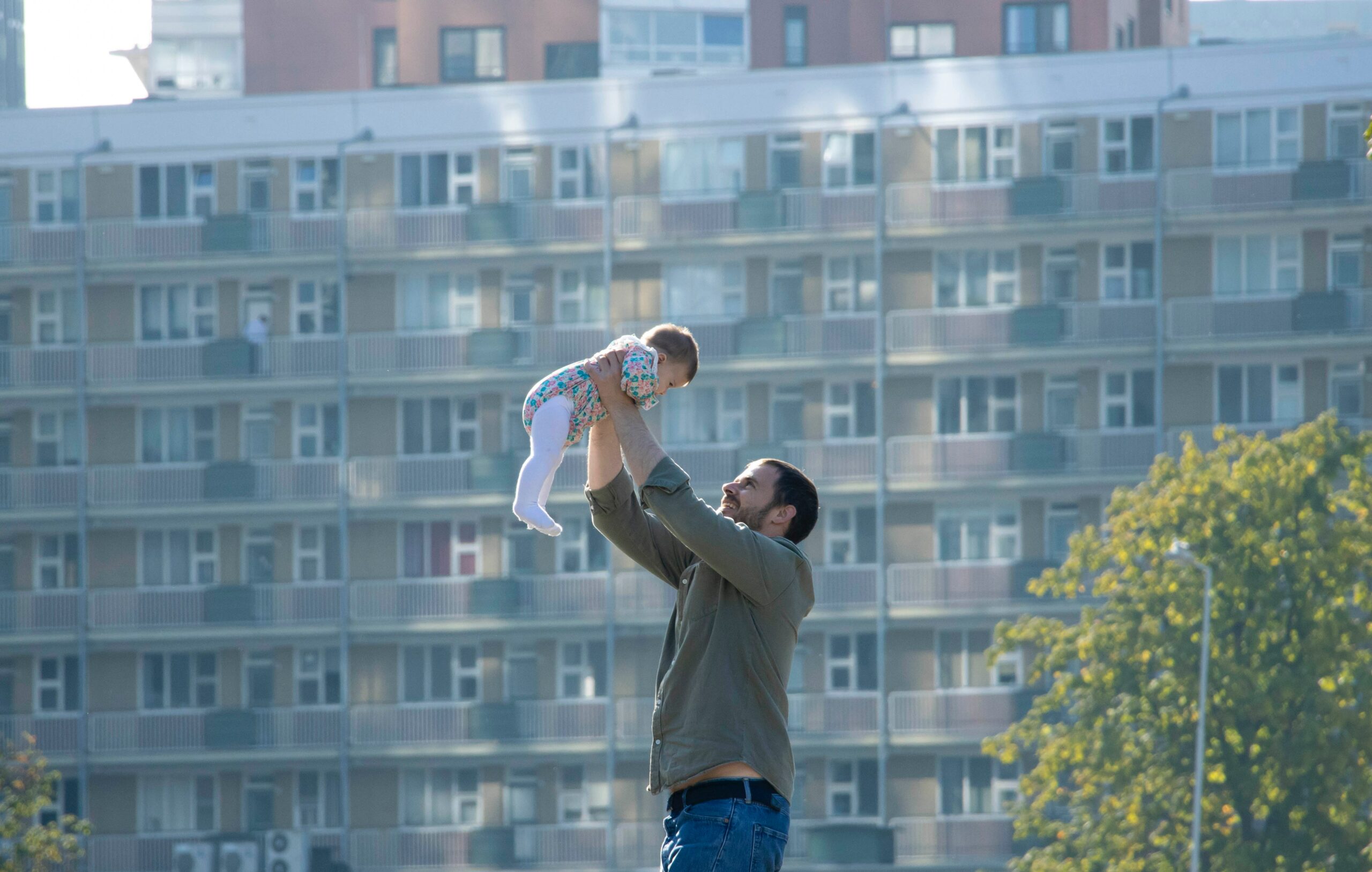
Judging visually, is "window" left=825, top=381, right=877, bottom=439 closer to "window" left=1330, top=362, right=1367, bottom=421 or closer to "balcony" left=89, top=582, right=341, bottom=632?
"window" left=1330, top=362, right=1367, bottom=421

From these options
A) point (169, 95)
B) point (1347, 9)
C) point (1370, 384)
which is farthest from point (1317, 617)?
point (1347, 9)

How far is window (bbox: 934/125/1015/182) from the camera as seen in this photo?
51062mm

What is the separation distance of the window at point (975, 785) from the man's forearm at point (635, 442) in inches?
1721

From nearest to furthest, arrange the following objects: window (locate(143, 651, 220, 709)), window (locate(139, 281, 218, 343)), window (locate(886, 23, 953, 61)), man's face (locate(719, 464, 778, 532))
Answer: man's face (locate(719, 464, 778, 532)) < window (locate(143, 651, 220, 709)) < window (locate(139, 281, 218, 343)) < window (locate(886, 23, 953, 61))

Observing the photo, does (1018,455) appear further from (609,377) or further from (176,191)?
(609,377)

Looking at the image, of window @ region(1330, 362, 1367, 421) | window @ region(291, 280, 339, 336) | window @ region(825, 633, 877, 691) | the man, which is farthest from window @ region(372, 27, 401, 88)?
the man

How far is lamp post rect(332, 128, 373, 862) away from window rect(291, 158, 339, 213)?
313 mm

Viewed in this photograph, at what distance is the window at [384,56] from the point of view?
6219 cm

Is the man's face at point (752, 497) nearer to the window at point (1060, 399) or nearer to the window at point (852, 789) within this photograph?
the window at point (852, 789)

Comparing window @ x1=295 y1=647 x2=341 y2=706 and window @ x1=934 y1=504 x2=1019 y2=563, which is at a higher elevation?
window @ x1=934 y1=504 x2=1019 y2=563

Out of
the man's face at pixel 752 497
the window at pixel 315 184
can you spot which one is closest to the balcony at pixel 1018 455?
the window at pixel 315 184

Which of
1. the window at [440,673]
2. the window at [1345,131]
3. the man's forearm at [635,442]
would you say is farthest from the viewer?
the window at [440,673]

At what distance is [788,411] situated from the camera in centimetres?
5128

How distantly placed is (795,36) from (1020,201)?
12802 mm
